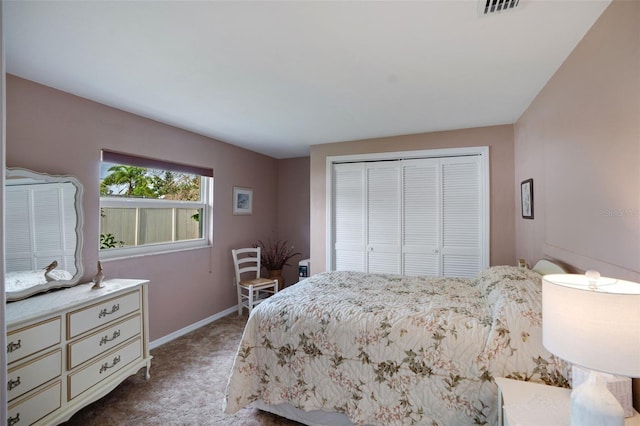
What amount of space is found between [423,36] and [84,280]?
10.2ft

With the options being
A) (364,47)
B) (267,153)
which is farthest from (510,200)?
(267,153)

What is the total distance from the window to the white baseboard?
36.9 inches

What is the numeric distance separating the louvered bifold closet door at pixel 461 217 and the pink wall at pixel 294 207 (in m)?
2.25

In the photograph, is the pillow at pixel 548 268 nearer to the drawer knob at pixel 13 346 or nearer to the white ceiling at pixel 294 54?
the white ceiling at pixel 294 54

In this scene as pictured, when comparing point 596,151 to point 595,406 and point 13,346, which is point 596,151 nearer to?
point 595,406

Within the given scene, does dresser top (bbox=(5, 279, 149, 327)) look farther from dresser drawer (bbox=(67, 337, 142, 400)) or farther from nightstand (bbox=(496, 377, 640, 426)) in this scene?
nightstand (bbox=(496, 377, 640, 426))

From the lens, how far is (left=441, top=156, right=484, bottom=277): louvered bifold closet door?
3562 millimetres

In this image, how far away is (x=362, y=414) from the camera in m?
1.77

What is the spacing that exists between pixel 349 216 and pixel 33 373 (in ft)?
11.0

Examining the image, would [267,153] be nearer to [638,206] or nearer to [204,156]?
[204,156]

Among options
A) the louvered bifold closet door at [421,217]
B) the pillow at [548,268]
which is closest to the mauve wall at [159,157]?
the louvered bifold closet door at [421,217]

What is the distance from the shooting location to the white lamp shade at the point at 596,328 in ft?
2.77

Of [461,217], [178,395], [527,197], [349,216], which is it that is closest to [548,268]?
[527,197]

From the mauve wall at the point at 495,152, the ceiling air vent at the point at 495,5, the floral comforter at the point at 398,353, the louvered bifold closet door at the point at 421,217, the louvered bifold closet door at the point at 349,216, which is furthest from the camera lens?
the louvered bifold closet door at the point at 349,216
